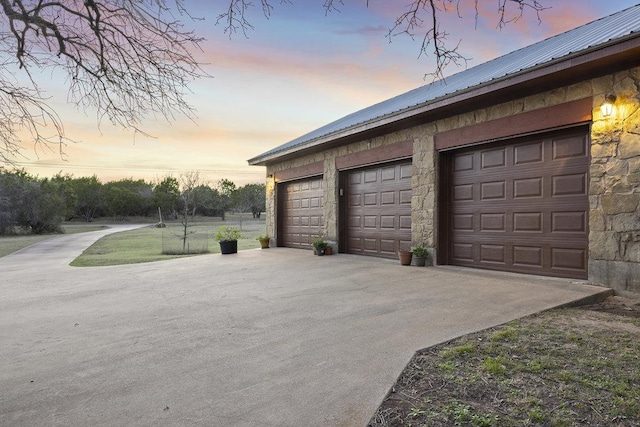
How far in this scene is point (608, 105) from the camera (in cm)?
555

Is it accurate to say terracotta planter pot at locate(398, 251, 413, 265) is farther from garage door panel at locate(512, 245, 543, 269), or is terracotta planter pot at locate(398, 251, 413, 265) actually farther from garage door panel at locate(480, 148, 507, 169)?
garage door panel at locate(480, 148, 507, 169)

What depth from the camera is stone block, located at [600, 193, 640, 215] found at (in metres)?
5.35

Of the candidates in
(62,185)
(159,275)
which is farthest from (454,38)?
(62,185)

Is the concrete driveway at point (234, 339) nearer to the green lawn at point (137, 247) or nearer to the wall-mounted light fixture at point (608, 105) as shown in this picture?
the wall-mounted light fixture at point (608, 105)

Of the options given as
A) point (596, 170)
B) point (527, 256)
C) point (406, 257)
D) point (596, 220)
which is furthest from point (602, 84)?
point (406, 257)

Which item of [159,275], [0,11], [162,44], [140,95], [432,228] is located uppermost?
[0,11]

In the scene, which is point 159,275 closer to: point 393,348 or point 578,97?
point 393,348

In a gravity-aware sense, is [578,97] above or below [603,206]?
above

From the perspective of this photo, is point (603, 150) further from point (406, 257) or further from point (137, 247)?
point (137, 247)

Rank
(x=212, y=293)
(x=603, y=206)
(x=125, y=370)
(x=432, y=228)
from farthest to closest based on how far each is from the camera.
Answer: (x=432, y=228) < (x=212, y=293) < (x=603, y=206) < (x=125, y=370)

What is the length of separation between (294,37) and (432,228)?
5135 millimetres

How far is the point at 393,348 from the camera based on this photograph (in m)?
3.49

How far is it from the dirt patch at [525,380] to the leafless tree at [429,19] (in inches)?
94.7

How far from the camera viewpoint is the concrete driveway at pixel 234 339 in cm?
256
